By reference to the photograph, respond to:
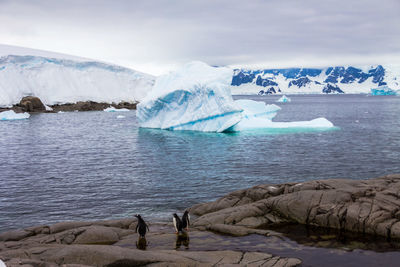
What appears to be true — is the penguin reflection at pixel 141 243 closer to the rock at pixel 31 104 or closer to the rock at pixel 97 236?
the rock at pixel 97 236

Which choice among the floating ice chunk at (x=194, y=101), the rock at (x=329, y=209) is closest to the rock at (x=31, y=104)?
the floating ice chunk at (x=194, y=101)

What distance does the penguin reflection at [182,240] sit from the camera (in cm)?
1031

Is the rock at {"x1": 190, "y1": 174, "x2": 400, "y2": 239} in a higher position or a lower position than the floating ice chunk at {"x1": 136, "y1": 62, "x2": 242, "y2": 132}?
lower

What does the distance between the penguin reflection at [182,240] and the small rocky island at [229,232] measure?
0.09ft

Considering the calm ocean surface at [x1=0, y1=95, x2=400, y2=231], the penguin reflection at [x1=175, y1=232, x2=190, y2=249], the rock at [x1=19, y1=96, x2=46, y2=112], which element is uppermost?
the rock at [x1=19, y1=96, x2=46, y2=112]

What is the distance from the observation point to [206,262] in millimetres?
8609

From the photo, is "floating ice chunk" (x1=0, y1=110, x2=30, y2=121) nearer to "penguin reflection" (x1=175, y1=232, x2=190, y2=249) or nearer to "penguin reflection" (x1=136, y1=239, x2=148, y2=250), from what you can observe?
"penguin reflection" (x1=136, y1=239, x2=148, y2=250)

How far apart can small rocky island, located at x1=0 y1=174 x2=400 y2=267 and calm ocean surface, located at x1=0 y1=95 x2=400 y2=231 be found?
2.77 metres

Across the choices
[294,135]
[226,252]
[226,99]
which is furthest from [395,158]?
[226,252]

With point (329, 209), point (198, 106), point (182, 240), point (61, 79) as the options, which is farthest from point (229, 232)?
point (61, 79)

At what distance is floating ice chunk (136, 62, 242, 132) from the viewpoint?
124 ft

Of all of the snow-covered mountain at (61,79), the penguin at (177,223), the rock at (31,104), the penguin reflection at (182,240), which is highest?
the snow-covered mountain at (61,79)

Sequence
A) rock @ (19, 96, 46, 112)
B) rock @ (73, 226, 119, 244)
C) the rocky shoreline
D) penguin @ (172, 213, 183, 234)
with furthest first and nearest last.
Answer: rock @ (19, 96, 46, 112)
the rocky shoreline
penguin @ (172, 213, 183, 234)
rock @ (73, 226, 119, 244)

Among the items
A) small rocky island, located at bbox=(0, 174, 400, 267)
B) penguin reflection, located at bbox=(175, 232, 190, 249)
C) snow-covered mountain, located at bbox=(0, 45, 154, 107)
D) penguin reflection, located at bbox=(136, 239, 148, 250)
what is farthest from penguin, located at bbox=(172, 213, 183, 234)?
snow-covered mountain, located at bbox=(0, 45, 154, 107)
